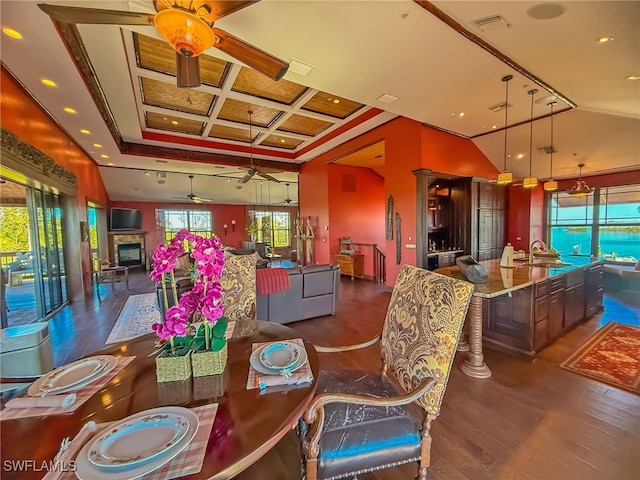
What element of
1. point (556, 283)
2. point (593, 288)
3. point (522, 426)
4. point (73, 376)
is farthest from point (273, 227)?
point (73, 376)

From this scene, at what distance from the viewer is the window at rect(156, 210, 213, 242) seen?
38.6ft

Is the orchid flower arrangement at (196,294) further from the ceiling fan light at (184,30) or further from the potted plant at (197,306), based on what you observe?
the ceiling fan light at (184,30)

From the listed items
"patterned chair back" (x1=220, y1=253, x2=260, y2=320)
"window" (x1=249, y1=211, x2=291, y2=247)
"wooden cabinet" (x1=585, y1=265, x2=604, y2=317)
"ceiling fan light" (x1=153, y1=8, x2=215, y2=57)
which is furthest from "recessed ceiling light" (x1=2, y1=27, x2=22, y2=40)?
"window" (x1=249, y1=211, x2=291, y2=247)

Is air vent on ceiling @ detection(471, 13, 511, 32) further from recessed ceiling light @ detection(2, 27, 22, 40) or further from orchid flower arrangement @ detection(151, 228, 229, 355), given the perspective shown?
recessed ceiling light @ detection(2, 27, 22, 40)

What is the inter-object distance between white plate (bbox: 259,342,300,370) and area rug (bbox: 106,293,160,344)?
3.30 meters

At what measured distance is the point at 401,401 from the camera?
124 centimetres

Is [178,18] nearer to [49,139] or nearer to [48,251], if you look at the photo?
[49,139]

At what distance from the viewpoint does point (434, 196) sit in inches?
262

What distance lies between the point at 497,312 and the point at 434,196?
4017 millimetres

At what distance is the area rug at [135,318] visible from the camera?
3883 millimetres

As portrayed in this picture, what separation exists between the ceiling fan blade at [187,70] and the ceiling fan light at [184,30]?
8.7 inches

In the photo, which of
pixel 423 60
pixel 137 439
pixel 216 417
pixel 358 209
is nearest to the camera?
pixel 137 439

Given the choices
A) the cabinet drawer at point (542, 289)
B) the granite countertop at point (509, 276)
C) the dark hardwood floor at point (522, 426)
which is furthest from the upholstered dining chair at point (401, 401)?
the cabinet drawer at point (542, 289)

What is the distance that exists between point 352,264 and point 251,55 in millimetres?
5851
